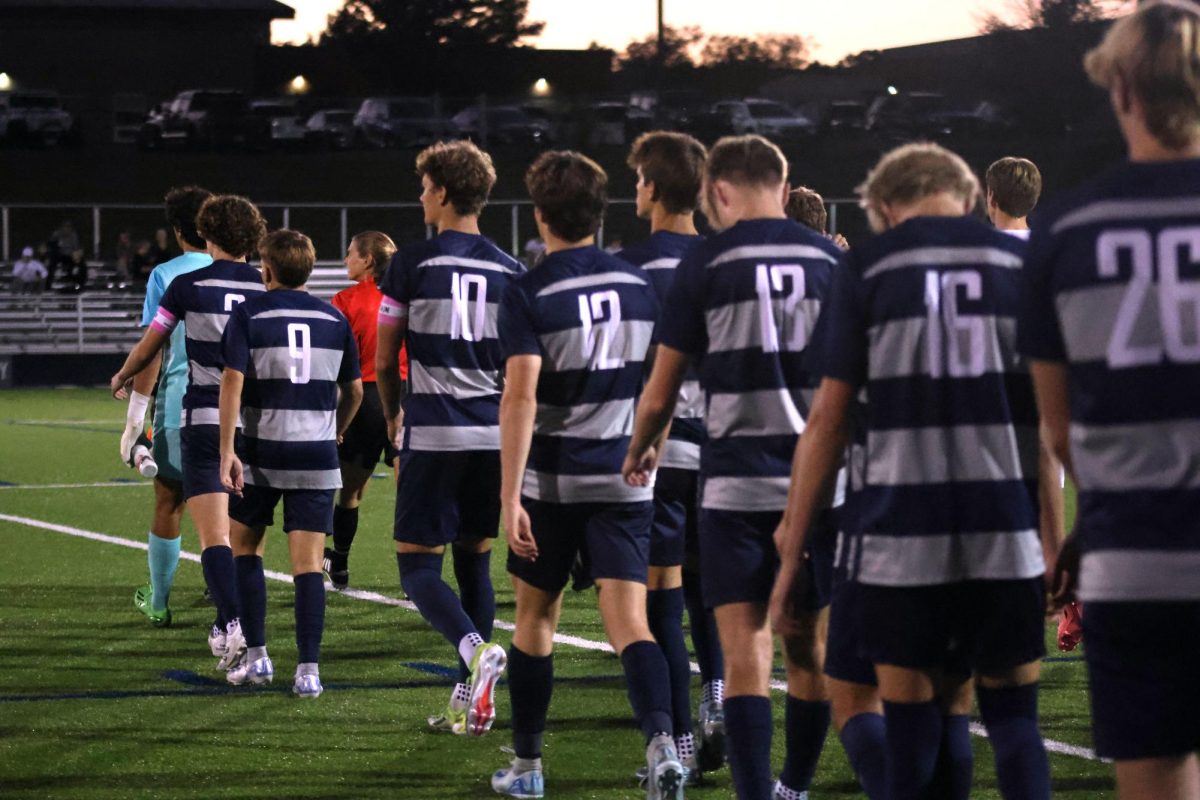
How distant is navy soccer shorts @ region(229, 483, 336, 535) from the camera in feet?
23.0

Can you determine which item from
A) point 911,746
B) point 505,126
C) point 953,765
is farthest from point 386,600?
point 505,126

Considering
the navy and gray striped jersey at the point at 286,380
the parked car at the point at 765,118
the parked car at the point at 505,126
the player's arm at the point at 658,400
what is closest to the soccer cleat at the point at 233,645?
the navy and gray striped jersey at the point at 286,380

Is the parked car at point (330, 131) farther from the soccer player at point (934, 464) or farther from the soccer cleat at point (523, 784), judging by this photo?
the soccer player at point (934, 464)

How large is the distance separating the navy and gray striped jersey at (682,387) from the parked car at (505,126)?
1681 inches

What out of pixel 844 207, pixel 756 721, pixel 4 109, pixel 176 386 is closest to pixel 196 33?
pixel 4 109

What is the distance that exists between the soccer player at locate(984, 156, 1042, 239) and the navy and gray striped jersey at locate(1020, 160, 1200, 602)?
3866 mm

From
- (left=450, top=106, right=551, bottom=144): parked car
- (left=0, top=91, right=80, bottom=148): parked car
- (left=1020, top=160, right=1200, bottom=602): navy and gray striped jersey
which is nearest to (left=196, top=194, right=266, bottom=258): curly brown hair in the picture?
(left=1020, top=160, right=1200, bottom=602): navy and gray striped jersey

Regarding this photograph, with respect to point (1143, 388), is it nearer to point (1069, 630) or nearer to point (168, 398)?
point (1069, 630)

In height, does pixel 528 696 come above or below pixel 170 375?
below

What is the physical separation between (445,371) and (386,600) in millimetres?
3537

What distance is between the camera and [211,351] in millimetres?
7535

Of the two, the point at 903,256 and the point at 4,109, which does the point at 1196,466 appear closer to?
the point at 903,256

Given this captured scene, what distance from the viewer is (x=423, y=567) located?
634cm

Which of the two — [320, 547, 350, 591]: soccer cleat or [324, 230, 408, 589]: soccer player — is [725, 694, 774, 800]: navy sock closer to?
[324, 230, 408, 589]: soccer player
